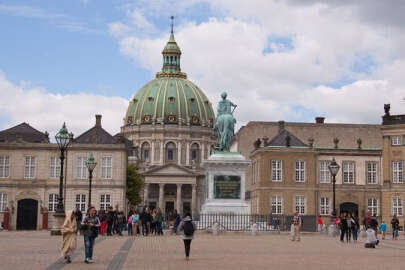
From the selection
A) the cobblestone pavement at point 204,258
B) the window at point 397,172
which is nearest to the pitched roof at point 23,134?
the window at point 397,172

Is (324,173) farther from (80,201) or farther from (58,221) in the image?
(58,221)

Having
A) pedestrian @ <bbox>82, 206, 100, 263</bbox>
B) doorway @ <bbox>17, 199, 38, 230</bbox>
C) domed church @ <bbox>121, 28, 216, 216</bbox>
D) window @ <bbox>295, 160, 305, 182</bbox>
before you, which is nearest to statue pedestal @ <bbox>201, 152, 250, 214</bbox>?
pedestrian @ <bbox>82, 206, 100, 263</bbox>

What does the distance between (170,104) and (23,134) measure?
272 feet

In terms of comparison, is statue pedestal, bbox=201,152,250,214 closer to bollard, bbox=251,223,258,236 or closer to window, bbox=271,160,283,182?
bollard, bbox=251,223,258,236

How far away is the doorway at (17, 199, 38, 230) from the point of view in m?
62.2

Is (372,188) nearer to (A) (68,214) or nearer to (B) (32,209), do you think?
(B) (32,209)

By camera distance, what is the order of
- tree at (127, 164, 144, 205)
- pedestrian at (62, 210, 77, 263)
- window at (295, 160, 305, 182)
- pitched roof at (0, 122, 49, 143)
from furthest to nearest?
tree at (127, 164, 144, 205)
window at (295, 160, 305, 182)
pitched roof at (0, 122, 49, 143)
pedestrian at (62, 210, 77, 263)

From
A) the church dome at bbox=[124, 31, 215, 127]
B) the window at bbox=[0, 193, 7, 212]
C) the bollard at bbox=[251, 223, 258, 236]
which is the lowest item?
the bollard at bbox=[251, 223, 258, 236]

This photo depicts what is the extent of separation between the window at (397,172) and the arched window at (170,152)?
278 feet

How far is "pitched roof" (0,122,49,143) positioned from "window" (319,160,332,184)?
25598mm

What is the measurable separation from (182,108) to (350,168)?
83040 mm

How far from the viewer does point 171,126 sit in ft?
Result: 486

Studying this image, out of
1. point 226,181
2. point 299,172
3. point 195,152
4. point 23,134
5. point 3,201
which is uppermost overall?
point 195,152

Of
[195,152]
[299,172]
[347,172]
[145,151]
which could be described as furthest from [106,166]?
[195,152]
